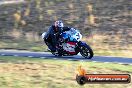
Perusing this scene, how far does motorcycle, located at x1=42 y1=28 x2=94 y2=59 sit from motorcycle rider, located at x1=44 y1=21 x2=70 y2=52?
0.67ft

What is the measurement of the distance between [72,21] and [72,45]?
13211mm

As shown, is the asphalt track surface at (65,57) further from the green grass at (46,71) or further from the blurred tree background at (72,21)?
the blurred tree background at (72,21)

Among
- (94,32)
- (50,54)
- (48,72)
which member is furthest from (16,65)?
(94,32)

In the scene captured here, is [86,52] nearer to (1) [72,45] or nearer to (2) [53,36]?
(1) [72,45]

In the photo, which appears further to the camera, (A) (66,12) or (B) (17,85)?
(A) (66,12)

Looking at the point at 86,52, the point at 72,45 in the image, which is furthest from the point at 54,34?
the point at 86,52

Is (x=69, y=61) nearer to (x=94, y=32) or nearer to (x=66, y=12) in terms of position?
(x=94, y=32)

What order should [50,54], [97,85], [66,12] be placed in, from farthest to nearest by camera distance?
[66,12], [50,54], [97,85]

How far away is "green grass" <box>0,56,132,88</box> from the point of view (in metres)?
17.4

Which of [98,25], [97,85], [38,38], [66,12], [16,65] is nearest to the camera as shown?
[97,85]

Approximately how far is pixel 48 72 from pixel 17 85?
1889 mm

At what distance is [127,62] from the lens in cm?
2081

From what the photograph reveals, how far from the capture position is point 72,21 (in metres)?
35.0

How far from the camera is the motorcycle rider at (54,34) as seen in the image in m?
22.2
